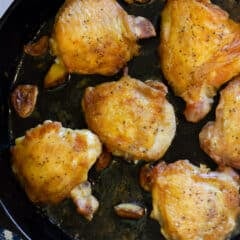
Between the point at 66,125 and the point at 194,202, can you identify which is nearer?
the point at 194,202

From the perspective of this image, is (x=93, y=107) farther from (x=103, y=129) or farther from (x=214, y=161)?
(x=214, y=161)

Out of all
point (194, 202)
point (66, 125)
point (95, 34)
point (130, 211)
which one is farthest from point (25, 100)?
point (194, 202)

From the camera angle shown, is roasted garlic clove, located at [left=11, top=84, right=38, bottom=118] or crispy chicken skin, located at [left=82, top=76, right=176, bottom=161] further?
roasted garlic clove, located at [left=11, top=84, right=38, bottom=118]

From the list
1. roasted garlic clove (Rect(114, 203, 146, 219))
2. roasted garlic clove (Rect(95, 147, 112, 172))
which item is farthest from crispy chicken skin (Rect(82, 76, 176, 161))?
roasted garlic clove (Rect(114, 203, 146, 219))

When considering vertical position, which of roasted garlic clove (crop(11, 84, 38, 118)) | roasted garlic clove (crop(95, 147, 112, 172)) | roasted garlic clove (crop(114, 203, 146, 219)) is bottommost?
roasted garlic clove (crop(114, 203, 146, 219))

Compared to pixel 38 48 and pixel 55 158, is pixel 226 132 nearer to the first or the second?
pixel 55 158

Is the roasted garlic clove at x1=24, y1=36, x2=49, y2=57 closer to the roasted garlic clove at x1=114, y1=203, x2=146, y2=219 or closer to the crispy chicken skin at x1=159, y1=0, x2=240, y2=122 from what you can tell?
the crispy chicken skin at x1=159, y1=0, x2=240, y2=122
